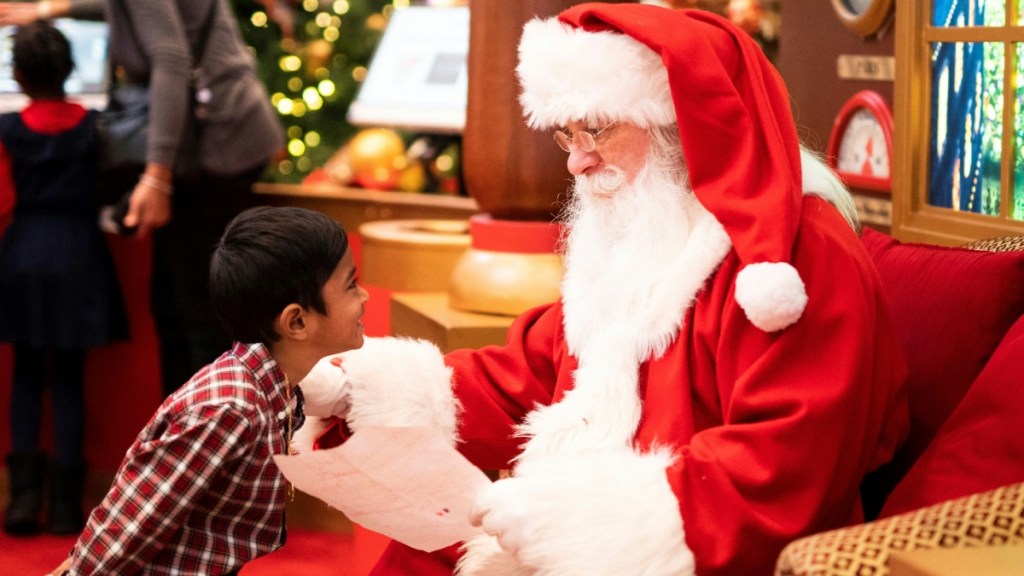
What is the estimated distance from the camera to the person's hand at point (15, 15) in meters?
3.47

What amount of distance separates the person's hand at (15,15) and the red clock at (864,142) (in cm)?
216

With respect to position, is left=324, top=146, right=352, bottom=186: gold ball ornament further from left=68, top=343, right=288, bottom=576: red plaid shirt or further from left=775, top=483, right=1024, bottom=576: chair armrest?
left=775, top=483, right=1024, bottom=576: chair armrest

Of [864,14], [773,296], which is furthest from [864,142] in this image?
[773,296]

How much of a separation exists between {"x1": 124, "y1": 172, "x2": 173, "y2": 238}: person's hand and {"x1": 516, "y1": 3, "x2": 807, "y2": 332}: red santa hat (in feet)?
5.49

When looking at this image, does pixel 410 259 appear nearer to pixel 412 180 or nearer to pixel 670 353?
pixel 412 180

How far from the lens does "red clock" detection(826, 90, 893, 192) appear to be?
2.77 meters

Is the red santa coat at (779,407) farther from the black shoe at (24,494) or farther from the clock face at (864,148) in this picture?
the black shoe at (24,494)

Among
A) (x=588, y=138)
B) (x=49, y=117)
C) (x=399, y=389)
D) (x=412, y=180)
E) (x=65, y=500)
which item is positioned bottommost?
(x=65, y=500)

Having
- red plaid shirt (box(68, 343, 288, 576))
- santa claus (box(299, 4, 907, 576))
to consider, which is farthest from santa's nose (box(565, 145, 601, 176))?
red plaid shirt (box(68, 343, 288, 576))

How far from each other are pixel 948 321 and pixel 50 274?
2.50 m

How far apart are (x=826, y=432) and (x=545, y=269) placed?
3.78 ft

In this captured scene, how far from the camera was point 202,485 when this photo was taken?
1500 millimetres

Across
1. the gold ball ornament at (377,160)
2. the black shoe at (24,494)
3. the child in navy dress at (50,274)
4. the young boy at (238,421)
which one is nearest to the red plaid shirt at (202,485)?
the young boy at (238,421)

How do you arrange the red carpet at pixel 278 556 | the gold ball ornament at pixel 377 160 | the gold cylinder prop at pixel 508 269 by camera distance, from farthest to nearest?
the gold ball ornament at pixel 377 160, the red carpet at pixel 278 556, the gold cylinder prop at pixel 508 269
